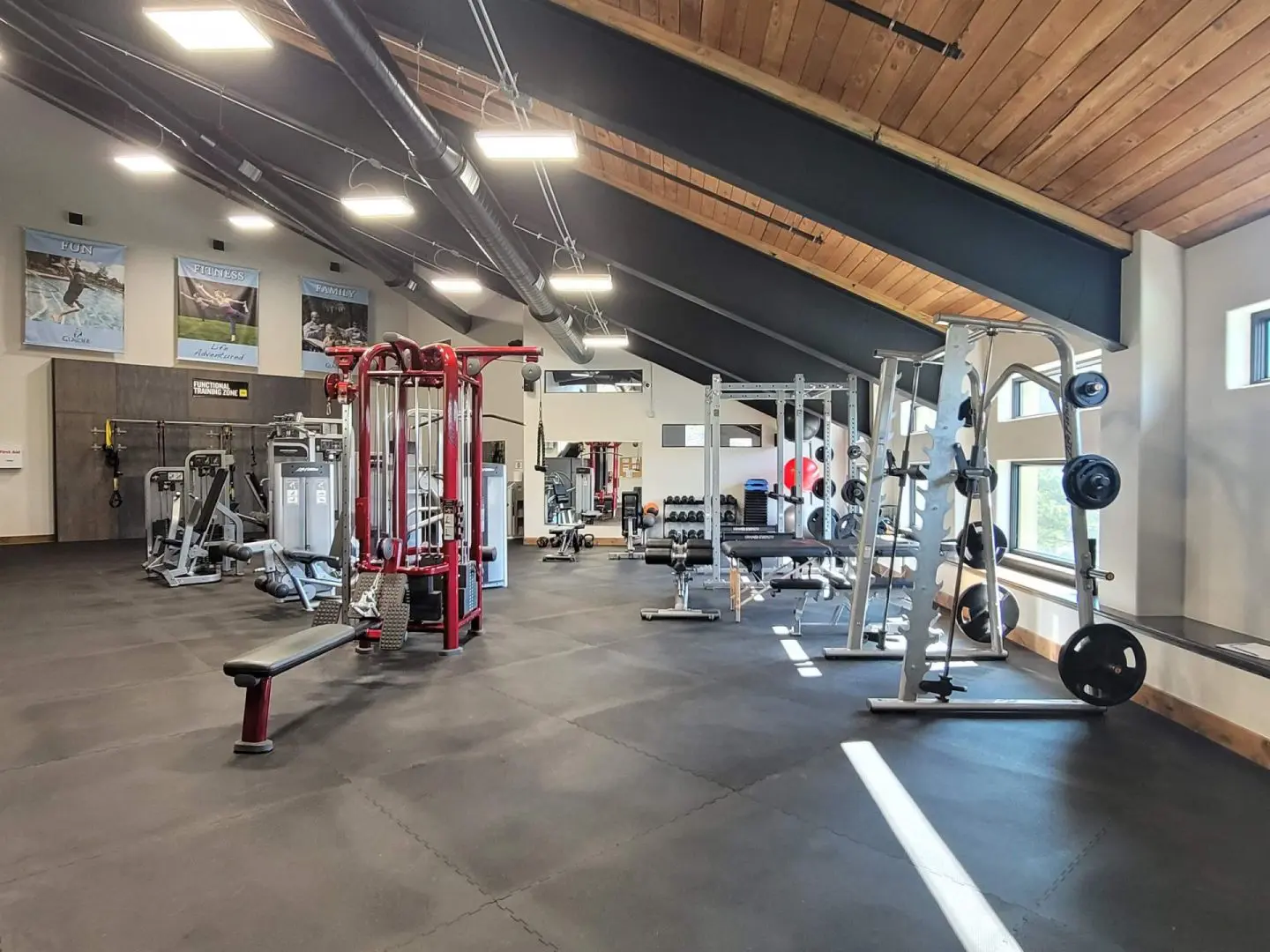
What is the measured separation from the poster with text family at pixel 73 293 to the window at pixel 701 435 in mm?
8656

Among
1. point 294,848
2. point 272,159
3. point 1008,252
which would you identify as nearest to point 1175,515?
point 1008,252

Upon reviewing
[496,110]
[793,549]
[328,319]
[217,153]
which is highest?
[217,153]

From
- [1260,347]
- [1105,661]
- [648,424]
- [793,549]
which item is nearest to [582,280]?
[793,549]

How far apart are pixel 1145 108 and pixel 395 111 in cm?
356

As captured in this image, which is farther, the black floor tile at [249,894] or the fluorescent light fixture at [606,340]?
the fluorescent light fixture at [606,340]

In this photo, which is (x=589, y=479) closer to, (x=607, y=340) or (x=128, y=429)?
(x=607, y=340)

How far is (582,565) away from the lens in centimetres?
834

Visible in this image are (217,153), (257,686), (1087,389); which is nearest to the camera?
Result: (257,686)

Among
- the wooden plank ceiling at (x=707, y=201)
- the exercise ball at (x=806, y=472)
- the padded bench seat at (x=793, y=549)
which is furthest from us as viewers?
the exercise ball at (x=806, y=472)

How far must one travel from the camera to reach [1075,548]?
10.6ft

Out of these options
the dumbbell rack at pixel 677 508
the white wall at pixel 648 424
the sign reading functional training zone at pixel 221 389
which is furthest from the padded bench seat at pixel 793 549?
the sign reading functional training zone at pixel 221 389

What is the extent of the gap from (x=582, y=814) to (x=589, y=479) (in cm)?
828

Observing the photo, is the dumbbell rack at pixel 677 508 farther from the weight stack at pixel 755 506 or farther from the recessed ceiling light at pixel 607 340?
the recessed ceiling light at pixel 607 340

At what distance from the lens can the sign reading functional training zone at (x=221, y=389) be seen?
36.2 feet
